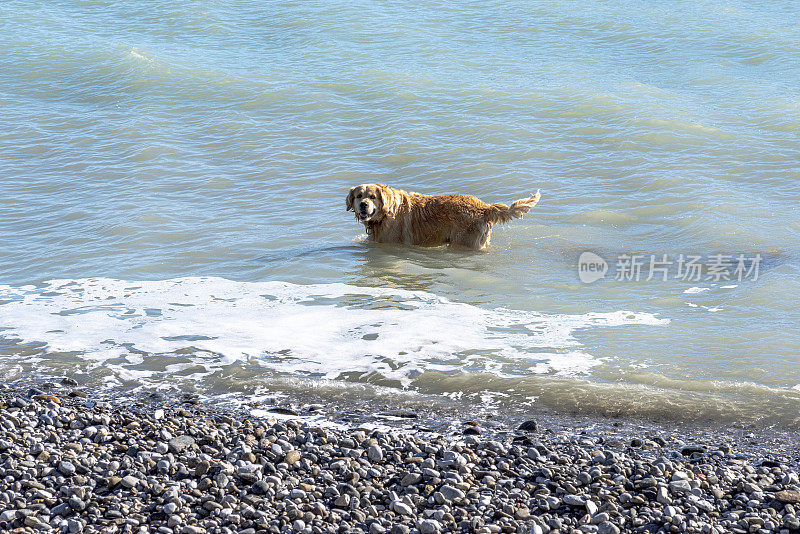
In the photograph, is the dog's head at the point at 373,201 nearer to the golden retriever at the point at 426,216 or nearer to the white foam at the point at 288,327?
the golden retriever at the point at 426,216

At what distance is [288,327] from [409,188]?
16.4ft

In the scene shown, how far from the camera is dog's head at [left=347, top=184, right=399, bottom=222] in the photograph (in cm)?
1002

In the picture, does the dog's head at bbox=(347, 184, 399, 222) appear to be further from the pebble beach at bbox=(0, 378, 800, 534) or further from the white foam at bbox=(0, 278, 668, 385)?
the pebble beach at bbox=(0, 378, 800, 534)

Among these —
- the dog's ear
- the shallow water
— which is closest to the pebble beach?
the shallow water

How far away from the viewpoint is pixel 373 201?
33.0ft

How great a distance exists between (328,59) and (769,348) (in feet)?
46.5

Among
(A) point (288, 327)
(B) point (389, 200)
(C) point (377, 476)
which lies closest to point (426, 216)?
(B) point (389, 200)

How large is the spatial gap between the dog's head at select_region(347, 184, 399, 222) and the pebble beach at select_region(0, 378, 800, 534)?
4.60 meters

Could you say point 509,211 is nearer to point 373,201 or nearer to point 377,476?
point 373,201

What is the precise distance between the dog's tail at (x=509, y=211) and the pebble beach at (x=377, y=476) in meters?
4.40

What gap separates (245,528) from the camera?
14.3 ft

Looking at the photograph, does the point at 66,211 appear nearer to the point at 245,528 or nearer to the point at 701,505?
the point at 245,528

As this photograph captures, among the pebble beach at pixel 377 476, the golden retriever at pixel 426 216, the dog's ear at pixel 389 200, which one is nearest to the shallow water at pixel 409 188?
the golden retriever at pixel 426 216

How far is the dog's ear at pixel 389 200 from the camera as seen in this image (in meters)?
10.1
